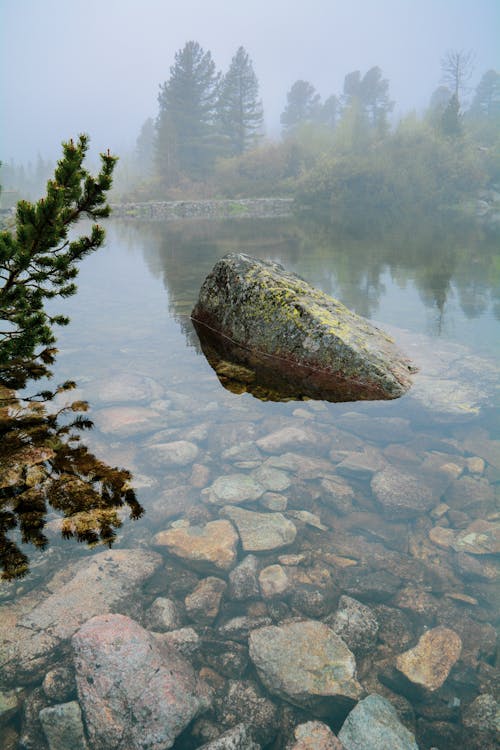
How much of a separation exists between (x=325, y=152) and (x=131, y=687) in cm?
7503

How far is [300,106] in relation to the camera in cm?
10612

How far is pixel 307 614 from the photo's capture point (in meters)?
3.70

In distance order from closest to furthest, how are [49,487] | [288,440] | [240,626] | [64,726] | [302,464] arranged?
[64,726] < [240,626] < [49,487] < [302,464] < [288,440]

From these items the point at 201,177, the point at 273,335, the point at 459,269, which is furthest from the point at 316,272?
the point at 201,177

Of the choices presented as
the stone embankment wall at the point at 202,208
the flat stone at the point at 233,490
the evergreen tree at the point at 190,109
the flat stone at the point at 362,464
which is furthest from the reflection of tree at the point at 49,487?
the evergreen tree at the point at 190,109

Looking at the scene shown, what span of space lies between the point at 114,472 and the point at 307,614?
2562mm

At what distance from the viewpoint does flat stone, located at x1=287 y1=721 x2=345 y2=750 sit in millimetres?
2781

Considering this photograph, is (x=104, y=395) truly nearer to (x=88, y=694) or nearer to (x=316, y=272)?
(x=88, y=694)

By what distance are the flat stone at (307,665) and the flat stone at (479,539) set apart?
68.6 inches

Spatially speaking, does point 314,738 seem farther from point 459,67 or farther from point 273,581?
point 459,67

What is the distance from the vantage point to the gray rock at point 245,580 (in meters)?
3.91

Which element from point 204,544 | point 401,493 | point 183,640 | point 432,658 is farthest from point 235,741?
point 401,493

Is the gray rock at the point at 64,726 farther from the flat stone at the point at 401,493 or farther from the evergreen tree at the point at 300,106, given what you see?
the evergreen tree at the point at 300,106

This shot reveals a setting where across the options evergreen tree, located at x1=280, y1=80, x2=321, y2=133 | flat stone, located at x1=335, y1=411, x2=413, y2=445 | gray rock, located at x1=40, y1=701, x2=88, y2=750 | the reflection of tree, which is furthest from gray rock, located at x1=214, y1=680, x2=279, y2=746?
evergreen tree, located at x1=280, y1=80, x2=321, y2=133
